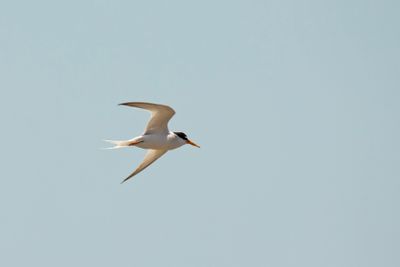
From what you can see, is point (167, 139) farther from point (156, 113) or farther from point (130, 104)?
point (130, 104)

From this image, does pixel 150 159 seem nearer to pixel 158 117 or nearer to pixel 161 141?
pixel 161 141

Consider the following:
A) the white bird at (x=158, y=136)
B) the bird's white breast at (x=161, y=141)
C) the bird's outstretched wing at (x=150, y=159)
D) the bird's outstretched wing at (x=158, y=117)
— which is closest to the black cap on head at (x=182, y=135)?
the white bird at (x=158, y=136)

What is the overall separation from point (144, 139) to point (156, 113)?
101 centimetres

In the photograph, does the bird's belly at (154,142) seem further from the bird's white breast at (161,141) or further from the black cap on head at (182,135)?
the black cap on head at (182,135)

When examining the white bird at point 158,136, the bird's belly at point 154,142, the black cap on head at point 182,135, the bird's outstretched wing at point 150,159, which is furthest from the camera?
the bird's outstretched wing at point 150,159

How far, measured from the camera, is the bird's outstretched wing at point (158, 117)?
110 feet

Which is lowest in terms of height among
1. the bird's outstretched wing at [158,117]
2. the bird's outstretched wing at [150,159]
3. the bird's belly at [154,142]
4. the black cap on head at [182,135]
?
the bird's outstretched wing at [150,159]

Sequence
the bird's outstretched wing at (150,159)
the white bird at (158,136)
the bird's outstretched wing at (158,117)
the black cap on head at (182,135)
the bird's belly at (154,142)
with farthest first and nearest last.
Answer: the bird's outstretched wing at (150,159) → the black cap on head at (182,135) → the bird's belly at (154,142) → the white bird at (158,136) → the bird's outstretched wing at (158,117)

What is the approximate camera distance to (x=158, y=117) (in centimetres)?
3466

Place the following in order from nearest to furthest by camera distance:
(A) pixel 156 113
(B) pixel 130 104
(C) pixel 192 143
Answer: (B) pixel 130 104 → (A) pixel 156 113 → (C) pixel 192 143

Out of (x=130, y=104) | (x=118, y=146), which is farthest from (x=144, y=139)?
(x=130, y=104)

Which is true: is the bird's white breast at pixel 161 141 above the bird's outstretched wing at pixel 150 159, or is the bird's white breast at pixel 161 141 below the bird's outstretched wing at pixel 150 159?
above

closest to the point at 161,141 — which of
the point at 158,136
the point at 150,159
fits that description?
the point at 158,136

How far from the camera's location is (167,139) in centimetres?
3550
